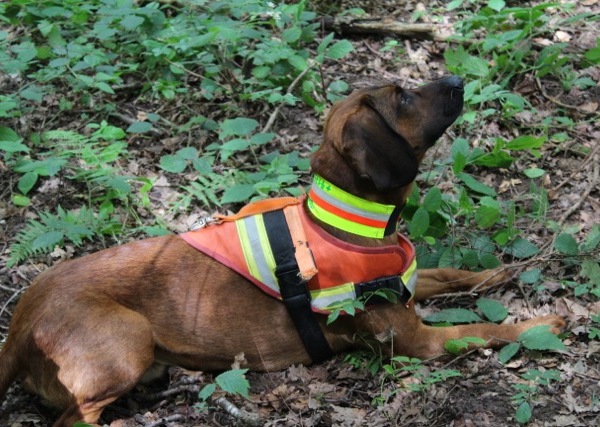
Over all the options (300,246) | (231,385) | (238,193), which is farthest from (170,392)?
(238,193)

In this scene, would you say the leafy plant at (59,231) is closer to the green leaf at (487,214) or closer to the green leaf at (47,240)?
the green leaf at (47,240)

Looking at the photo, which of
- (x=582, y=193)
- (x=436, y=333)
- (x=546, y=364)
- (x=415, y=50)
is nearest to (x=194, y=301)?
(x=436, y=333)

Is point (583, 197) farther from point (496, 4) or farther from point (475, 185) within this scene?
point (496, 4)

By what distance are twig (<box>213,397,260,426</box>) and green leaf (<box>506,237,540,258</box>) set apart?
226cm

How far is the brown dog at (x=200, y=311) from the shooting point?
4566 mm

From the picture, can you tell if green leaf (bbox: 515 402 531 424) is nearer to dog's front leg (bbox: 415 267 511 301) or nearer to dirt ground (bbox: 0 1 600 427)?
dirt ground (bbox: 0 1 600 427)

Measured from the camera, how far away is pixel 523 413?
13.4ft

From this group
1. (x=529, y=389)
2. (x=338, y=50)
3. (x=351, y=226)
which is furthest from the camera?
(x=338, y=50)

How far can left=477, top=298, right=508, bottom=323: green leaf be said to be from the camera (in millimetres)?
5164

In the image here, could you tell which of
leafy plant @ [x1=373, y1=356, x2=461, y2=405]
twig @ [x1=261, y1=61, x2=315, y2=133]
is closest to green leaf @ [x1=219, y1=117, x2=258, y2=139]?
twig @ [x1=261, y1=61, x2=315, y2=133]

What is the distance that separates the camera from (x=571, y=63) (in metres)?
7.73

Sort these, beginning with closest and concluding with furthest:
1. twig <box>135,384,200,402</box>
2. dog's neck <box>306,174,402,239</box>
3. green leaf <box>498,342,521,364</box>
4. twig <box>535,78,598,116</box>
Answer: green leaf <box>498,342,521,364</box>
dog's neck <box>306,174,402,239</box>
twig <box>135,384,200,402</box>
twig <box>535,78,598,116</box>

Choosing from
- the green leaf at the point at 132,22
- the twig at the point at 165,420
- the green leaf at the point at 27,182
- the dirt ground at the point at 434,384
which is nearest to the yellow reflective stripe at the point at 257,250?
the dirt ground at the point at 434,384

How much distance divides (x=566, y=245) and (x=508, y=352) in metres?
1.02
